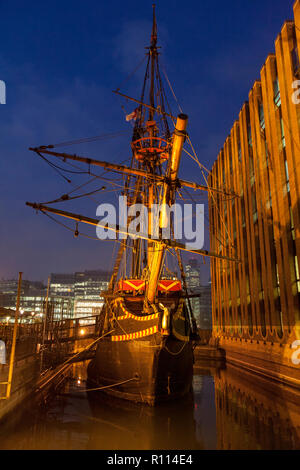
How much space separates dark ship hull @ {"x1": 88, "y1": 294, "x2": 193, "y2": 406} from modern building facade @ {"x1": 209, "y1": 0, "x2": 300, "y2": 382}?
4.79 meters

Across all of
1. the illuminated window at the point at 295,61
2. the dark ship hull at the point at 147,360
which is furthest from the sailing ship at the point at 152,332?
the illuminated window at the point at 295,61

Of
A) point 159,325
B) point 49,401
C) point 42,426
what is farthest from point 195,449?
point 49,401

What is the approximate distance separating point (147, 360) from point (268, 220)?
47.9ft

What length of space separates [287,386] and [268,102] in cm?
1906

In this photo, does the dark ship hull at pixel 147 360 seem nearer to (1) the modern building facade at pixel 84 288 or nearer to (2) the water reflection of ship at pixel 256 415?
(2) the water reflection of ship at pixel 256 415

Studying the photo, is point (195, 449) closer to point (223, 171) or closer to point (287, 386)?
A: point (287, 386)

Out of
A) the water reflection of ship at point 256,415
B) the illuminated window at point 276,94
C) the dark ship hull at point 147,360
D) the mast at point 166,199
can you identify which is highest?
the illuminated window at point 276,94

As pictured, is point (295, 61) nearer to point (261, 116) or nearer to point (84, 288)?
point (261, 116)

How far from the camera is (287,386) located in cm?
1620

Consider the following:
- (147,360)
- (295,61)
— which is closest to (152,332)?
(147,360)

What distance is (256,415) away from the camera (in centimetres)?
1183

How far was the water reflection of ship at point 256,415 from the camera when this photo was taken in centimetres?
914

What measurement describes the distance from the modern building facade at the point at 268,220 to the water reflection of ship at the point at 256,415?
1786 millimetres
